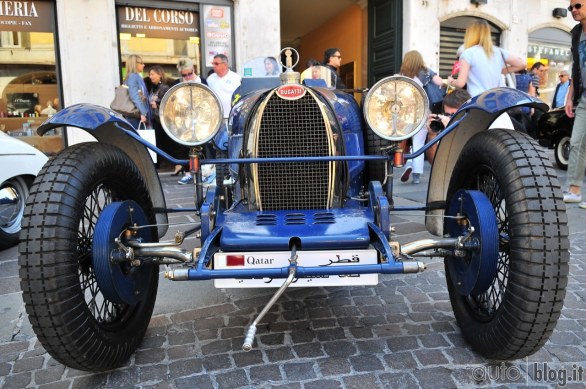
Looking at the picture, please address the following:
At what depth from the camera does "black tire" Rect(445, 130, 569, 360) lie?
6.32 ft

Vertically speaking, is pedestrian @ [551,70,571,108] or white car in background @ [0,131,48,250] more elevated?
pedestrian @ [551,70,571,108]

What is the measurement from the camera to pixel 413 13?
998 centimetres

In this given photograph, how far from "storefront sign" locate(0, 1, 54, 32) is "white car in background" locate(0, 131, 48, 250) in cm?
431

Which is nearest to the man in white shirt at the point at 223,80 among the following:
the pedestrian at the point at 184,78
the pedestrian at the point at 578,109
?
the pedestrian at the point at 184,78

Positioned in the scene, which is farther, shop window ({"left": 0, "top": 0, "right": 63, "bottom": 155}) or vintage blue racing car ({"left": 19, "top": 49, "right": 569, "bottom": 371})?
shop window ({"left": 0, "top": 0, "right": 63, "bottom": 155})

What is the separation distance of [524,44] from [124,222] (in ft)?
38.4

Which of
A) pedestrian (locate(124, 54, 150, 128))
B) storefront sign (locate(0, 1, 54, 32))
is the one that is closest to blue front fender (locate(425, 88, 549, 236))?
pedestrian (locate(124, 54, 150, 128))

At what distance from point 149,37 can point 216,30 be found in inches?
48.5

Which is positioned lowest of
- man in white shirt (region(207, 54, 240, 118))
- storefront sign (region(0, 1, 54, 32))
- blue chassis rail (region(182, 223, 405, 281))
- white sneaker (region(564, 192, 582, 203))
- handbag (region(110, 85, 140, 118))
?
white sneaker (region(564, 192, 582, 203))

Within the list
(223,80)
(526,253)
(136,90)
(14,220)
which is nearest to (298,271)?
(526,253)

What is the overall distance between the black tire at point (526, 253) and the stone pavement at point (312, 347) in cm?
22

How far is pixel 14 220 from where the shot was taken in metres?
4.43

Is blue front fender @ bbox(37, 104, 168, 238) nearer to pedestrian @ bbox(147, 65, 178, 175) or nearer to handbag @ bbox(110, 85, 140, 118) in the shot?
pedestrian @ bbox(147, 65, 178, 175)

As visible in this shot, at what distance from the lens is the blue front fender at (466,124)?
2422 mm
